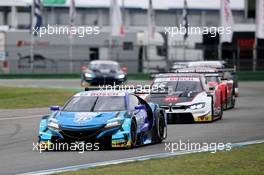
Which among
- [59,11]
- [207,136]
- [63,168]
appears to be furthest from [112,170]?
[59,11]

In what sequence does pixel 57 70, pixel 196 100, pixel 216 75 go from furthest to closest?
1. pixel 57 70
2. pixel 216 75
3. pixel 196 100

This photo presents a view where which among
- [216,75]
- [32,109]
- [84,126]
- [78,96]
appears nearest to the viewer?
[84,126]

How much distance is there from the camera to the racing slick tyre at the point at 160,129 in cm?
1738

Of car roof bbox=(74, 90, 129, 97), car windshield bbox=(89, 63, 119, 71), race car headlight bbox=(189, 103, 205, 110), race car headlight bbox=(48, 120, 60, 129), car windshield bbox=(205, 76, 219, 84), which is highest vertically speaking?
car roof bbox=(74, 90, 129, 97)

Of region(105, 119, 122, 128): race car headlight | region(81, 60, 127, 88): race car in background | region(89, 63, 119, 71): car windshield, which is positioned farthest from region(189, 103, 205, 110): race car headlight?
region(89, 63, 119, 71): car windshield

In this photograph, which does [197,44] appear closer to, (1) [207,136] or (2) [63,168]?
(1) [207,136]

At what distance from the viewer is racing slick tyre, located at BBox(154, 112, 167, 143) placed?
17375 mm

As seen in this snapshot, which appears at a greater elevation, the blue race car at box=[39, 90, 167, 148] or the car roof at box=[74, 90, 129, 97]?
the car roof at box=[74, 90, 129, 97]

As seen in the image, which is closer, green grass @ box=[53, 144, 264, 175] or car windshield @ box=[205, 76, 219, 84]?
green grass @ box=[53, 144, 264, 175]

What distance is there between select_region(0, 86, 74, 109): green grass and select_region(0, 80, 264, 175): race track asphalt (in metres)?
2.05

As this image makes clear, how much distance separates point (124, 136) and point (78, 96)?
177 centimetres

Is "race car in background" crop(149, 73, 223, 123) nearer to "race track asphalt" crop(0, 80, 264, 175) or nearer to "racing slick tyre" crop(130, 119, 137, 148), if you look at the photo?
"race track asphalt" crop(0, 80, 264, 175)

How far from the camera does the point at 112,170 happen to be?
488 inches

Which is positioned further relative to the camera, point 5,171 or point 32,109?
point 32,109
